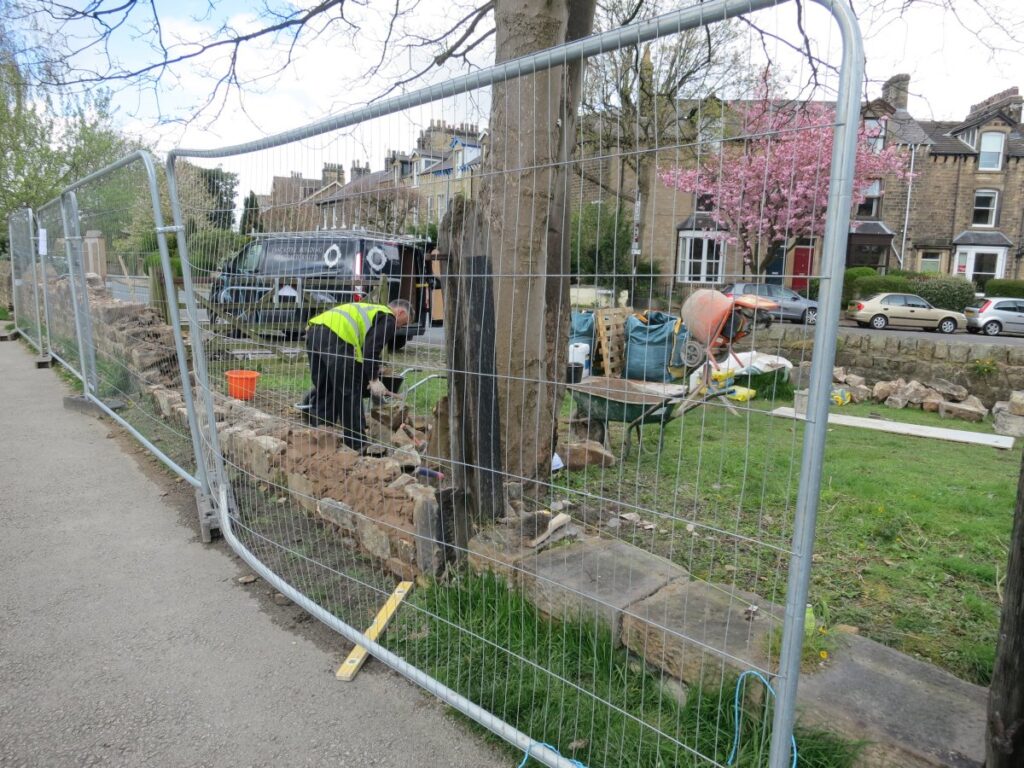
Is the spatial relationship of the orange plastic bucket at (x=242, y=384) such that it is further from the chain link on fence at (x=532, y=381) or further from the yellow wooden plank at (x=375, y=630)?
the yellow wooden plank at (x=375, y=630)

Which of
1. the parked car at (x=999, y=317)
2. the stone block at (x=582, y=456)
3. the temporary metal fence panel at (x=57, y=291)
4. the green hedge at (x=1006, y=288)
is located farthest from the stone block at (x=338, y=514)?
the green hedge at (x=1006, y=288)

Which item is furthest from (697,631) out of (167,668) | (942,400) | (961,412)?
(942,400)

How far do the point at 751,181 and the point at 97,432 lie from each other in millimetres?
7116

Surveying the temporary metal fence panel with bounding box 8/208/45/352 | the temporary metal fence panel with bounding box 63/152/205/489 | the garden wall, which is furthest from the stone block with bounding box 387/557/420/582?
the garden wall

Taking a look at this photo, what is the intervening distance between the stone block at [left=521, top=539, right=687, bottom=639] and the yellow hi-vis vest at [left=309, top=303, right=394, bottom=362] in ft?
3.81

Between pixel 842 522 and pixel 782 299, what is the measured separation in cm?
328

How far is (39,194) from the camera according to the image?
23.1 metres

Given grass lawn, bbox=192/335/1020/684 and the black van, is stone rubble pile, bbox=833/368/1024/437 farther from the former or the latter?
the black van

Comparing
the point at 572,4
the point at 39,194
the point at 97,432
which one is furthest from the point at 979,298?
the point at 39,194

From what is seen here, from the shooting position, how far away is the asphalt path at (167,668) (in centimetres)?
243

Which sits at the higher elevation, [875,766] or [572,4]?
[572,4]

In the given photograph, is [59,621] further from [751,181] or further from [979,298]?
[979,298]

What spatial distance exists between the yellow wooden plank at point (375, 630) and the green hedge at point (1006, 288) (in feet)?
108

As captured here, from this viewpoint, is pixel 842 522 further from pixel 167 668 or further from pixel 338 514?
pixel 167 668
